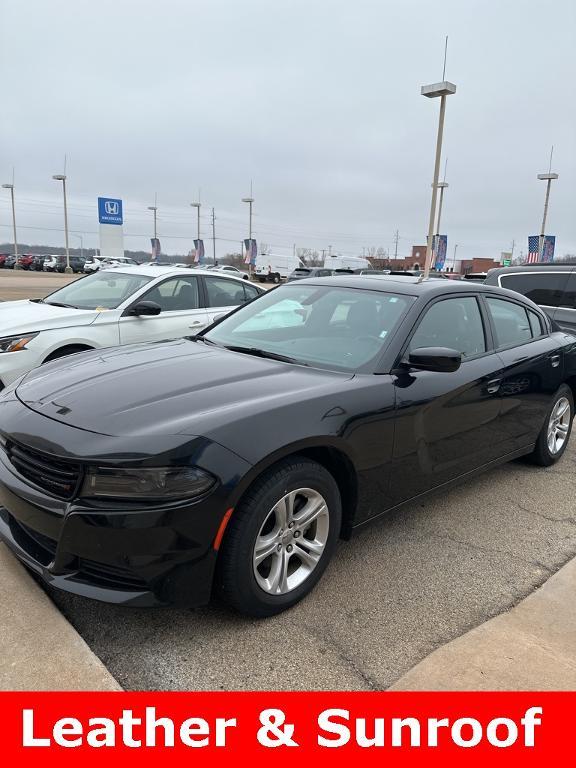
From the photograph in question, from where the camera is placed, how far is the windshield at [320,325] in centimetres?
337

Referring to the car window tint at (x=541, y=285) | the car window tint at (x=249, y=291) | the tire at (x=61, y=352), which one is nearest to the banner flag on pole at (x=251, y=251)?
the car window tint at (x=249, y=291)

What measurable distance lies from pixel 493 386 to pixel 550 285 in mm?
4314

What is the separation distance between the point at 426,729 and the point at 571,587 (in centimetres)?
142

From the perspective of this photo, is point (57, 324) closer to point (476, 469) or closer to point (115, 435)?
point (115, 435)

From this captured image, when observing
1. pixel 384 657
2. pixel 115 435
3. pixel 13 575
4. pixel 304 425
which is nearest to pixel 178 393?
pixel 115 435

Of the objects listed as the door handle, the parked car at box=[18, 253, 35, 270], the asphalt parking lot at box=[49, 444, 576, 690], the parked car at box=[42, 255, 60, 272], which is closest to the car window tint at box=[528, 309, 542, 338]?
the door handle

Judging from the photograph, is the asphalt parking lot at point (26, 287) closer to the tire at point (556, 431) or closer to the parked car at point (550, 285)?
the parked car at point (550, 285)

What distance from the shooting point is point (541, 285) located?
7.51 m

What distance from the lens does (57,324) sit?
5777 millimetres

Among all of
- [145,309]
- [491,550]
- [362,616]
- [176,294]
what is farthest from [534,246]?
[362,616]

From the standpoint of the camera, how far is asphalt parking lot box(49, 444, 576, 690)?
234 cm

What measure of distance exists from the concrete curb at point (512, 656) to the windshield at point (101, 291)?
506 centimetres

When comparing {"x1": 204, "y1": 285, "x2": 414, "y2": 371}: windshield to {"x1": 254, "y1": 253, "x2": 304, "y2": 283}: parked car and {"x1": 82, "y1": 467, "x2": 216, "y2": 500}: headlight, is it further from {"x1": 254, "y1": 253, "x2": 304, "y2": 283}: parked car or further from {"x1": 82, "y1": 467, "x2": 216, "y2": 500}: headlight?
{"x1": 254, "y1": 253, "x2": 304, "y2": 283}: parked car

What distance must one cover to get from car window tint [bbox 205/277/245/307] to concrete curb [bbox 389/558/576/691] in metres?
5.28
